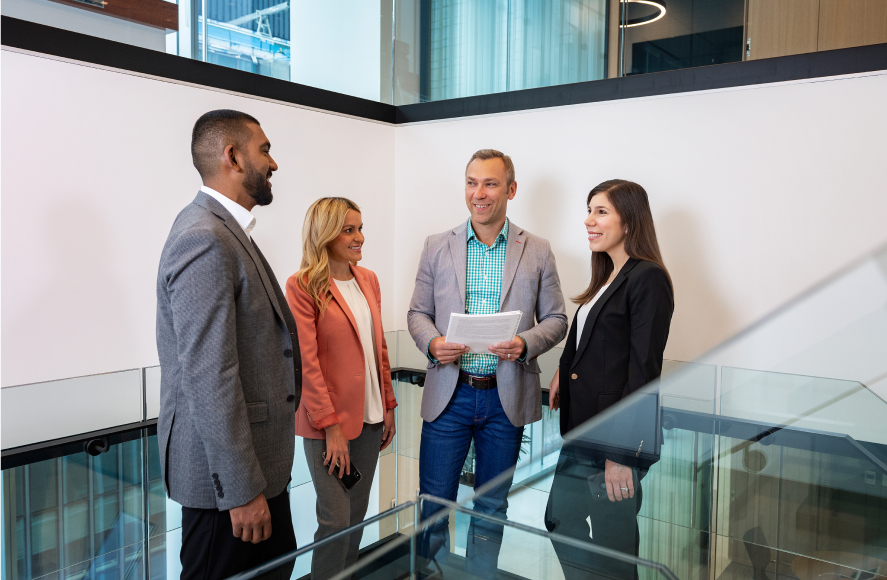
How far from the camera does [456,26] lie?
13.7ft

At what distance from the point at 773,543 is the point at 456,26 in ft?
11.3

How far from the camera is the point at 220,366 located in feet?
5.30

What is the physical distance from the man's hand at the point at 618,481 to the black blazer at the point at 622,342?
9 cm

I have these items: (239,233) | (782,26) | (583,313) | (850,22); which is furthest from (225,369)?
(850,22)

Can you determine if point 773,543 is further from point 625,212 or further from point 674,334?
point 674,334

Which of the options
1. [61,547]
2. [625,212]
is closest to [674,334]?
[625,212]

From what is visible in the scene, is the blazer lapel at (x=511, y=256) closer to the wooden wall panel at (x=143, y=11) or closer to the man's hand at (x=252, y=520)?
the man's hand at (x=252, y=520)

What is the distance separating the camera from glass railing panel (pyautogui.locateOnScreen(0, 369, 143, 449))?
2.21 meters

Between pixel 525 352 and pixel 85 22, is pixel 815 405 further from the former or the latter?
pixel 85 22

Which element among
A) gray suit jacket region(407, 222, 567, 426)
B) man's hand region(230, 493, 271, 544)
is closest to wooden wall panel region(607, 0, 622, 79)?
gray suit jacket region(407, 222, 567, 426)

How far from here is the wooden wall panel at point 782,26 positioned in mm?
3398

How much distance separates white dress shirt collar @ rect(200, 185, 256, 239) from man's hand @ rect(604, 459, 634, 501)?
4.20 ft

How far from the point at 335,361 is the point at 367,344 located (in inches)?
6.3

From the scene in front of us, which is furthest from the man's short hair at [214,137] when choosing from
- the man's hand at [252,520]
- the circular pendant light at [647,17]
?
the circular pendant light at [647,17]
